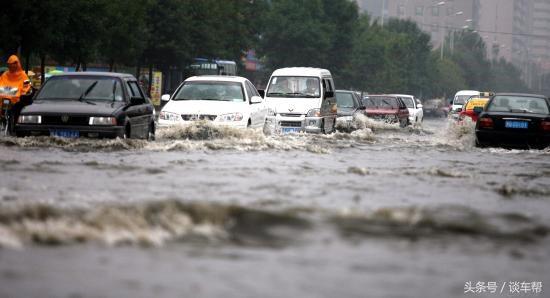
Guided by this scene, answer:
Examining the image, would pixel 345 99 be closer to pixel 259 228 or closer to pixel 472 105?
pixel 472 105

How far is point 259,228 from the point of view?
29.0ft

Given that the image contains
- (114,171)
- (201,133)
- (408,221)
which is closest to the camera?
(408,221)

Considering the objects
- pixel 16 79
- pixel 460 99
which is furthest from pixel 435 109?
pixel 16 79

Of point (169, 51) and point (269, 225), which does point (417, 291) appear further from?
point (169, 51)

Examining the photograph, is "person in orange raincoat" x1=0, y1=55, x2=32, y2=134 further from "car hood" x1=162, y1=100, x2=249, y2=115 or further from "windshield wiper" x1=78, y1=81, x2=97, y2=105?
"car hood" x1=162, y1=100, x2=249, y2=115

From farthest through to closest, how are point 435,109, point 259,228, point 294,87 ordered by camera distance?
point 435,109 < point 294,87 < point 259,228

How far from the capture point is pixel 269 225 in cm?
905

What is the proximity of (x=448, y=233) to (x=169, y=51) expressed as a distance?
172 feet

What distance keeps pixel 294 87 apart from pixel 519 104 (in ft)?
20.8

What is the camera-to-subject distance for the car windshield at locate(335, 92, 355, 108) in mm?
36656

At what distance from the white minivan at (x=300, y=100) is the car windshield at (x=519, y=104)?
16.1ft

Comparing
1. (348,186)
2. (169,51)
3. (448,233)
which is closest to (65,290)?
(448,233)

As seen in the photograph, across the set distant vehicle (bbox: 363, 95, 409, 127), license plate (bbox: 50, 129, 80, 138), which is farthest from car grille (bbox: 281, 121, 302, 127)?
distant vehicle (bbox: 363, 95, 409, 127)

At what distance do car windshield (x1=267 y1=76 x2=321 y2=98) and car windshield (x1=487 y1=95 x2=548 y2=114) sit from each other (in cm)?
530
